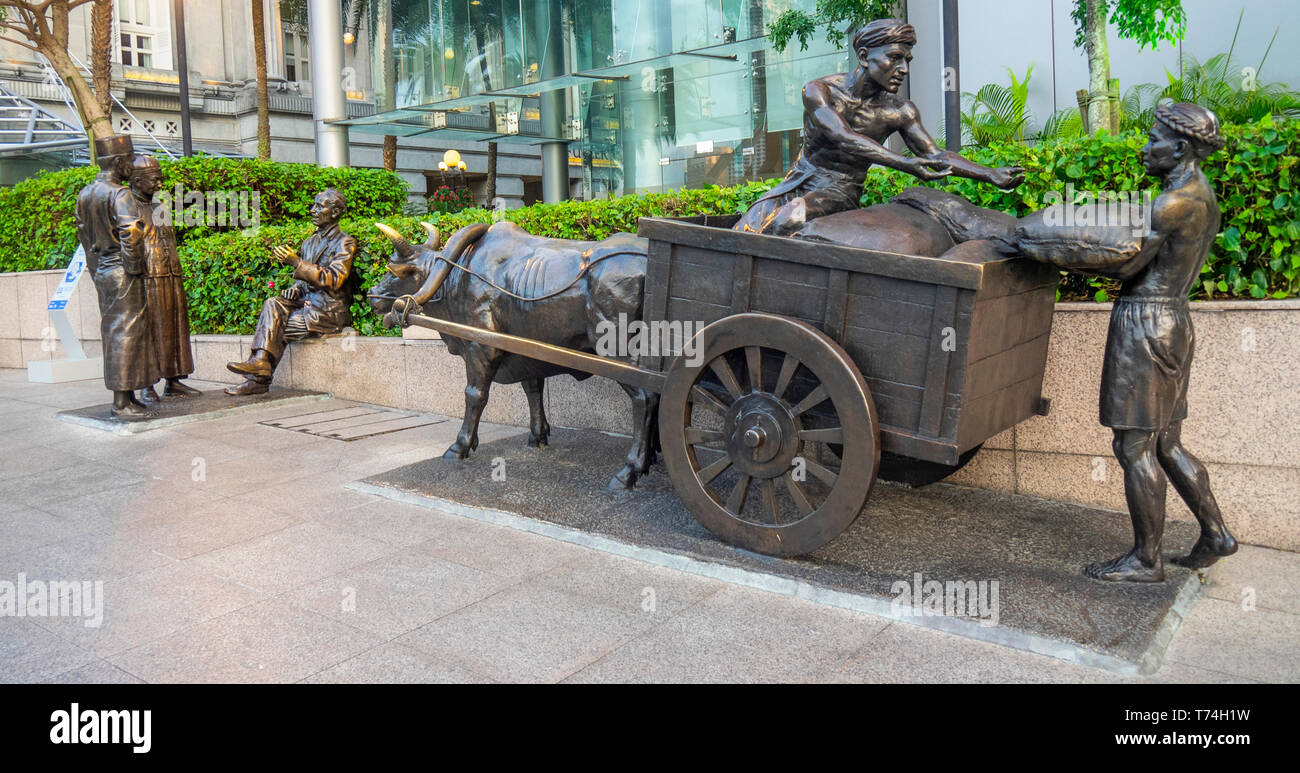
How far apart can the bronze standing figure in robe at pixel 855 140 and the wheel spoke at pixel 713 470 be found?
3.64ft

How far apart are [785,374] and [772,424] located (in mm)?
241

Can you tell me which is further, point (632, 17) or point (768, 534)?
point (632, 17)

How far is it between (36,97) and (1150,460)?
1228 inches

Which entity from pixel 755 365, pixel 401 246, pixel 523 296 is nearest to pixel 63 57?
pixel 401 246

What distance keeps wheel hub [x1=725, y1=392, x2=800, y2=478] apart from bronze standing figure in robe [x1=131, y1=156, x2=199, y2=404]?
6573mm

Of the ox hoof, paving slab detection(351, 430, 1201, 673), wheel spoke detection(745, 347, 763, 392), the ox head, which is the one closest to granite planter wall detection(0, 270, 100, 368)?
the ox head

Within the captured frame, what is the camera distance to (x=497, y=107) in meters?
17.8

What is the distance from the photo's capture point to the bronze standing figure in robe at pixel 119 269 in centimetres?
831

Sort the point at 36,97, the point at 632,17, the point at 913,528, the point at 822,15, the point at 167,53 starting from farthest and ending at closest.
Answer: the point at 167,53 → the point at 36,97 → the point at 632,17 → the point at 822,15 → the point at 913,528

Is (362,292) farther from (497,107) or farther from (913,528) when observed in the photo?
(497,107)

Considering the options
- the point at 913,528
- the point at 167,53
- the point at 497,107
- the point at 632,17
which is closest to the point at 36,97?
the point at 167,53

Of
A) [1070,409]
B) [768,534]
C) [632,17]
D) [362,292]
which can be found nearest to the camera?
[768,534]

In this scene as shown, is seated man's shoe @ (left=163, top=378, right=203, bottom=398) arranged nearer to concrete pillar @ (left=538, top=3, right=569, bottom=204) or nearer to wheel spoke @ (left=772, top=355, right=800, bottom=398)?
wheel spoke @ (left=772, top=355, right=800, bottom=398)

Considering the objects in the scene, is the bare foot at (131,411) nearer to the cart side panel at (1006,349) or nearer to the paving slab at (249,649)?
the paving slab at (249,649)
